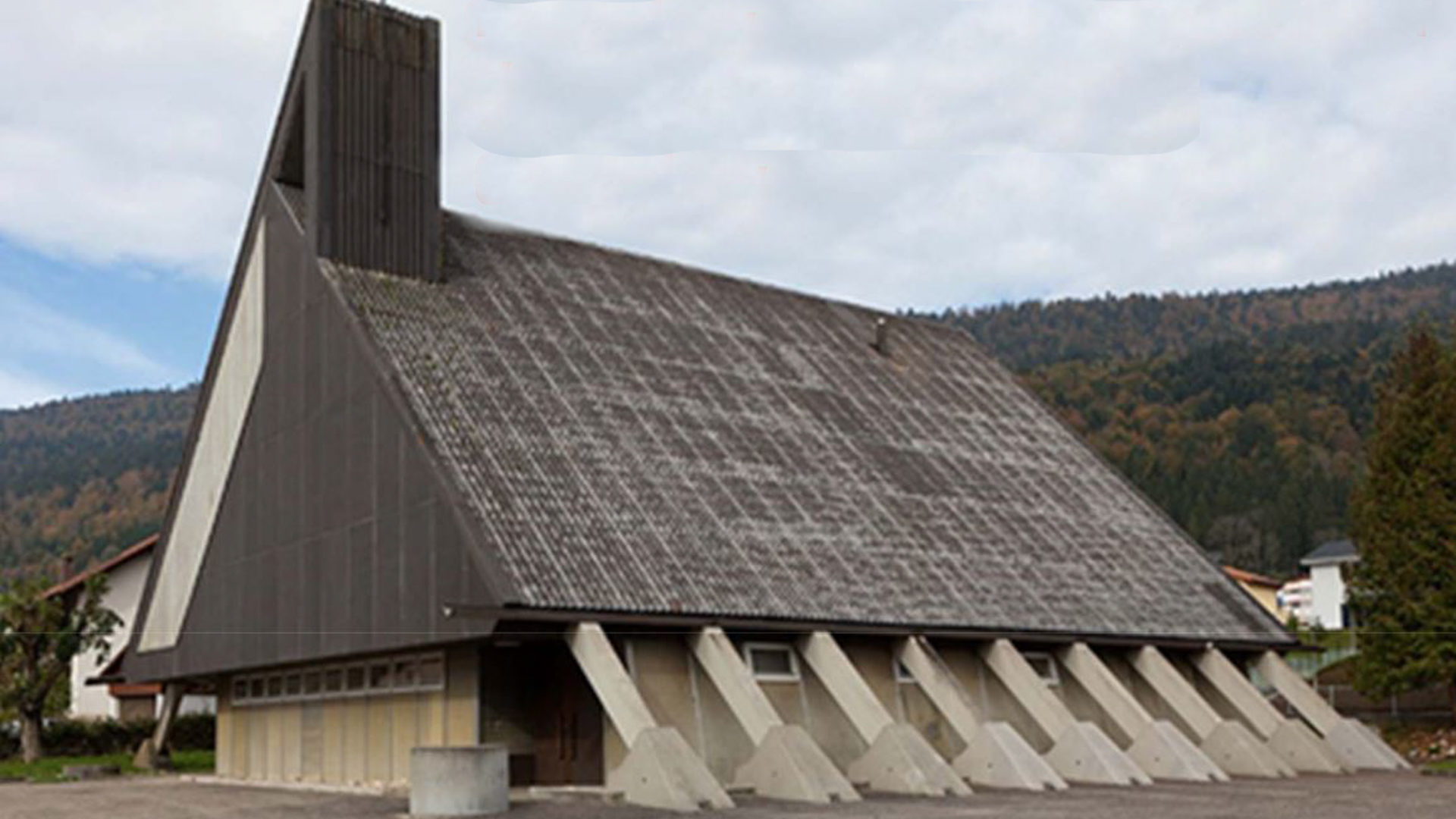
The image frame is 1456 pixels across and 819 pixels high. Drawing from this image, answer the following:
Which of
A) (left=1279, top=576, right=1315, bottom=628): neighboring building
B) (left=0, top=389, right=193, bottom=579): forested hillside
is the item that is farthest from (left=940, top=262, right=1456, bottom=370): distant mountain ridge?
(left=0, top=389, right=193, bottom=579): forested hillside

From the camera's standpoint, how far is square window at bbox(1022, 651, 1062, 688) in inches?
1182

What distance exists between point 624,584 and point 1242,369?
378ft

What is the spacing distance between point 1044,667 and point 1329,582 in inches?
3126

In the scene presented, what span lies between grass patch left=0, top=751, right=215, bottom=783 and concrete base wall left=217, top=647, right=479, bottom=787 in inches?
135

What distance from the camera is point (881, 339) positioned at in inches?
1522

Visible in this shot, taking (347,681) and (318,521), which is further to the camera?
(318,521)

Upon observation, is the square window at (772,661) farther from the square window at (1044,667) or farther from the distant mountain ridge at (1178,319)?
the distant mountain ridge at (1178,319)

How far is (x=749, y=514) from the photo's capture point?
91.0ft

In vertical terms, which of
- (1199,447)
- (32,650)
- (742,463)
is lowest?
(32,650)

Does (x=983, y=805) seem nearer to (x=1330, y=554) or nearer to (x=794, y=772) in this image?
(x=794, y=772)

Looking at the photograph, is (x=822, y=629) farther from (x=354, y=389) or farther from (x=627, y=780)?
(x=354, y=389)

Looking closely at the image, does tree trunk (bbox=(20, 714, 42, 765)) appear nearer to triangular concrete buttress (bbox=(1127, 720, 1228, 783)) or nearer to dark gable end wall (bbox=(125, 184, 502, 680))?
dark gable end wall (bbox=(125, 184, 502, 680))

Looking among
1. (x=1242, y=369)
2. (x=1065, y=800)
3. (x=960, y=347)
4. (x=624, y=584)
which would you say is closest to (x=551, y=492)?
(x=624, y=584)

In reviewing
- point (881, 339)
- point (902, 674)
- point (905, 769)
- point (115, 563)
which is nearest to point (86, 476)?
point (115, 563)
